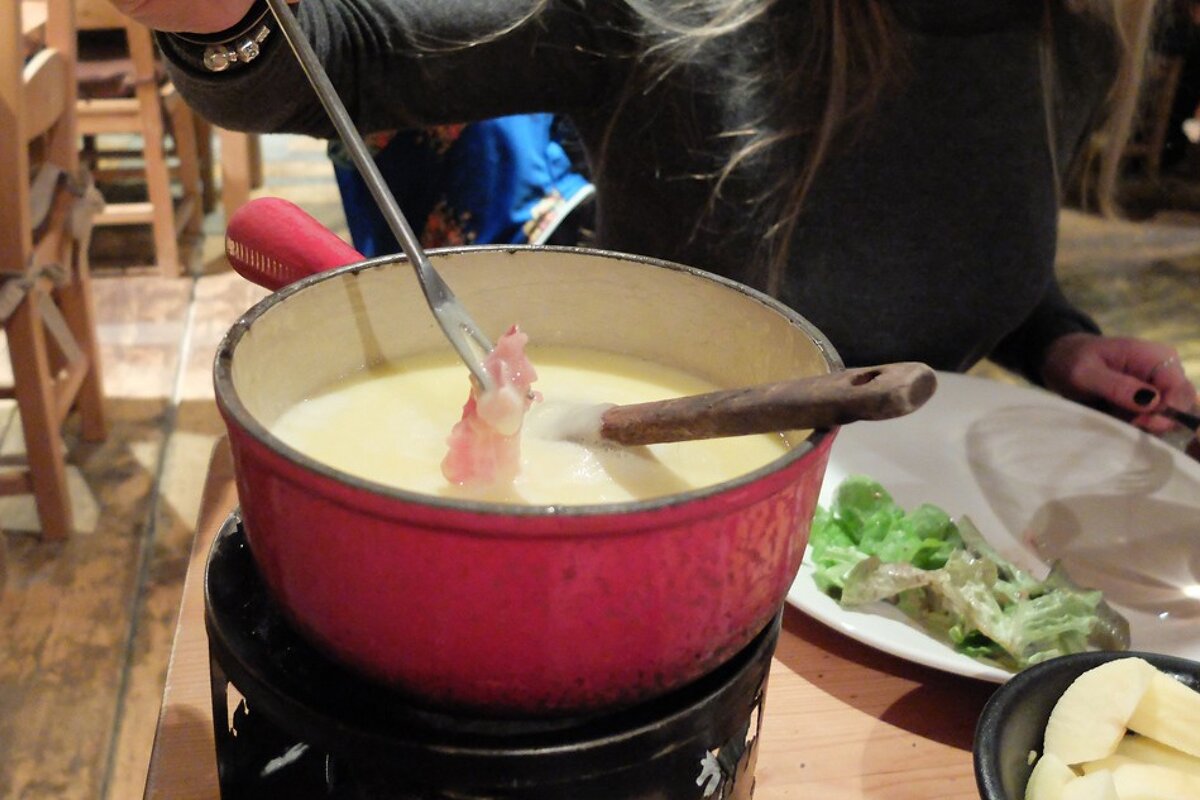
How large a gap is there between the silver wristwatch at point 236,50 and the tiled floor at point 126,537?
1.12 metres

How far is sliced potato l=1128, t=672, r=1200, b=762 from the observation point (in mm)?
608

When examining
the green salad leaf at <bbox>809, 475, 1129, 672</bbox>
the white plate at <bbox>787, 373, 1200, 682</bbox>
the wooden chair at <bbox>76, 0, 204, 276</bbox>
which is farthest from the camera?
the wooden chair at <bbox>76, 0, 204, 276</bbox>

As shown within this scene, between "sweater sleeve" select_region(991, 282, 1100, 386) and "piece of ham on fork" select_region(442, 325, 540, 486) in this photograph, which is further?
"sweater sleeve" select_region(991, 282, 1100, 386)

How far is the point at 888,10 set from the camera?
1211mm

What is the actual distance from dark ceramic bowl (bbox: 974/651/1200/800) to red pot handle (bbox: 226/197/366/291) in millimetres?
448

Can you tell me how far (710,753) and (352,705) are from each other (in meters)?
0.17

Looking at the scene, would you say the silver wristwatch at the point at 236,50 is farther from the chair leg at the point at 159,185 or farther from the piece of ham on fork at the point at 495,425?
the chair leg at the point at 159,185

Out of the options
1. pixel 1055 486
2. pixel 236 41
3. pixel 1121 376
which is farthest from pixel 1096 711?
pixel 236 41

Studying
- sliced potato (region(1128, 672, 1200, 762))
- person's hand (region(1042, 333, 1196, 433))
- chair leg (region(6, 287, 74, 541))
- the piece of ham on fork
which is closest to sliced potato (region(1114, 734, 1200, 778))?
sliced potato (region(1128, 672, 1200, 762))

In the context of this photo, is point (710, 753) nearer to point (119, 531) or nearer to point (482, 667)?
point (482, 667)

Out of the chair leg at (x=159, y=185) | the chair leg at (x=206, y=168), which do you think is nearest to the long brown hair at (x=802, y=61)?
the chair leg at (x=159, y=185)

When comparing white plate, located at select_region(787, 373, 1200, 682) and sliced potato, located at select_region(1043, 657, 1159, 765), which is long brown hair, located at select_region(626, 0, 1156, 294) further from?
sliced potato, located at select_region(1043, 657, 1159, 765)

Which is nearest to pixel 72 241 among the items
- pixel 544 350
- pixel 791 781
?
pixel 544 350

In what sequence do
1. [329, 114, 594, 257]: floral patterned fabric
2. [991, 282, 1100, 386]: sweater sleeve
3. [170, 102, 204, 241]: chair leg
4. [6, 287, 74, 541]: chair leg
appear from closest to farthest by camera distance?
[991, 282, 1100, 386]: sweater sleeve → [329, 114, 594, 257]: floral patterned fabric → [6, 287, 74, 541]: chair leg → [170, 102, 204, 241]: chair leg
